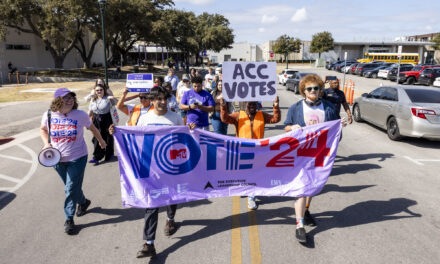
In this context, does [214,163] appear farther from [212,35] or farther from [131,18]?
[212,35]

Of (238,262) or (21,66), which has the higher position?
(21,66)

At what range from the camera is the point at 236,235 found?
422 cm

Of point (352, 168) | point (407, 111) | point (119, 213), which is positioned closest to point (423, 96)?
point (407, 111)

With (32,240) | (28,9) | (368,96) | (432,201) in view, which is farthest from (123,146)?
(28,9)

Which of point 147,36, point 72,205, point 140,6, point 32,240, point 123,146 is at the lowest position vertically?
point 32,240

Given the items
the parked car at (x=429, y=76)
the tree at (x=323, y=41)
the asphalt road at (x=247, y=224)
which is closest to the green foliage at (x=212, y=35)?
the tree at (x=323, y=41)

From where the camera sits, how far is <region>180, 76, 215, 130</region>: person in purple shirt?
6.16 m

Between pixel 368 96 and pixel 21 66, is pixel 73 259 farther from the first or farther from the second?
→ pixel 21 66

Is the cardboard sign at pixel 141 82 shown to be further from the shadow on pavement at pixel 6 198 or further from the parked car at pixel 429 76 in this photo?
the parked car at pixel 429 76

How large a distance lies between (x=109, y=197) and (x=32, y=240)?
1.55m

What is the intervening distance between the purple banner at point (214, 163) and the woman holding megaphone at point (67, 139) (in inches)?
29.9

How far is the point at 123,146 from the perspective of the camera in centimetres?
404

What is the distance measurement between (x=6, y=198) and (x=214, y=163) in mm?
4077

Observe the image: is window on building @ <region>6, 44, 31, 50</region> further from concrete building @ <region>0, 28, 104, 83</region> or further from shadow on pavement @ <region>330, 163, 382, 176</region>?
shadow on pavement @ <region>330, 163, 382, 176</region>
